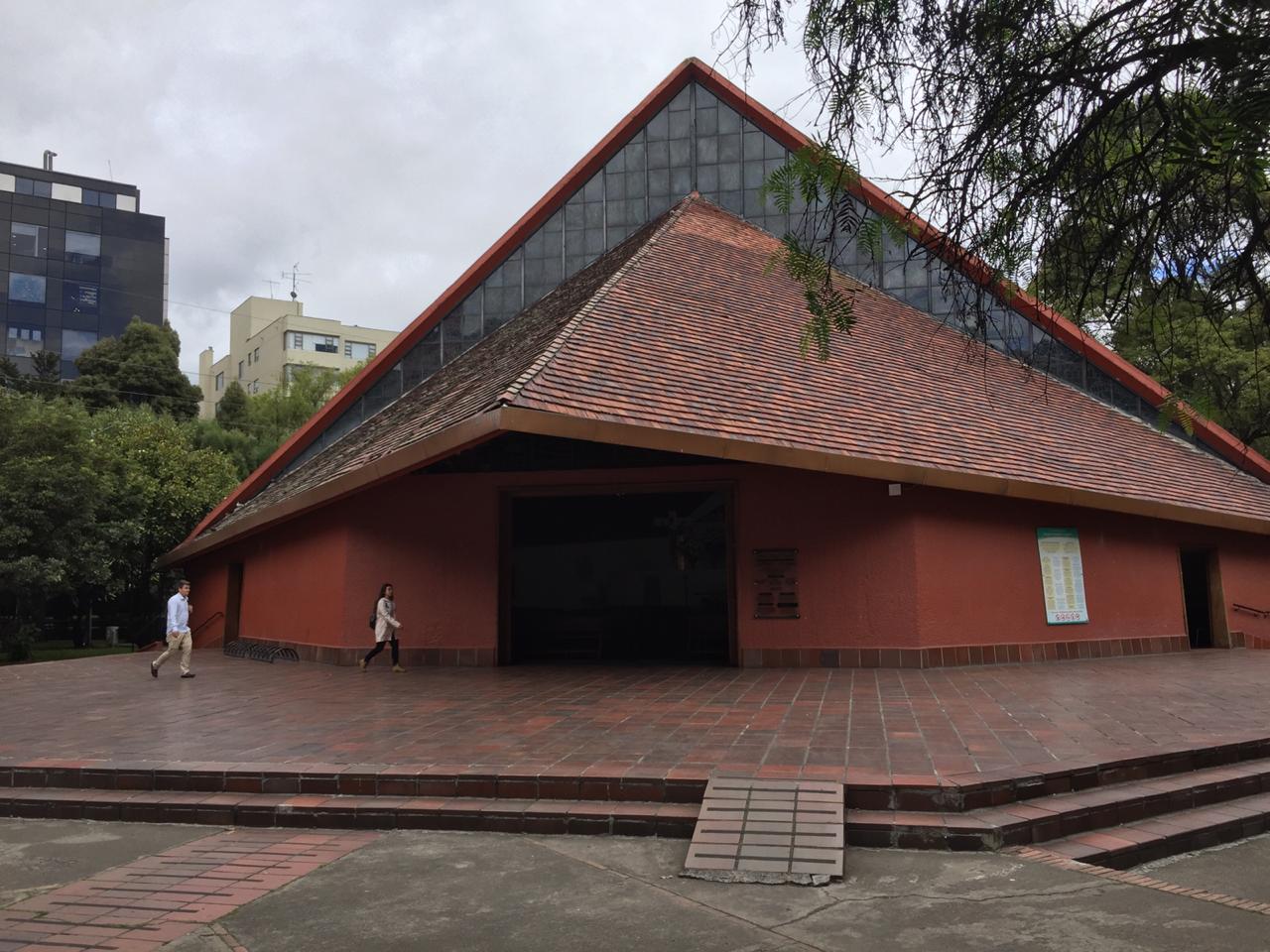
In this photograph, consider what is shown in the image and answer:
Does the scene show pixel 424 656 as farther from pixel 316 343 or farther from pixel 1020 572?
pixel 316 343

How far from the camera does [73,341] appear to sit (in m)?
55.7

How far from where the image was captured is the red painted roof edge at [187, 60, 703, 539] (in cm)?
1730

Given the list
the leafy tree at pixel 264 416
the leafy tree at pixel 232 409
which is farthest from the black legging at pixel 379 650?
the leafy tree at pixel 232 409

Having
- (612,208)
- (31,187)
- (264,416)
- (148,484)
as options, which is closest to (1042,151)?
(612,208)

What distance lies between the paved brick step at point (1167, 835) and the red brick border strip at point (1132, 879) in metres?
0.09

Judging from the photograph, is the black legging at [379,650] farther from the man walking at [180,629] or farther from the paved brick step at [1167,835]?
the paved brick step at [1167,835]

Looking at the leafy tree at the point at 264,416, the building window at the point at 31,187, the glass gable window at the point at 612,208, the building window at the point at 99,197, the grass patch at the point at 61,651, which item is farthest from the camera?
the building window at the point at 99,197

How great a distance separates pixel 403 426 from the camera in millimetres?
12266

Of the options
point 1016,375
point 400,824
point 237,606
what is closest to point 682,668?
point 400,824

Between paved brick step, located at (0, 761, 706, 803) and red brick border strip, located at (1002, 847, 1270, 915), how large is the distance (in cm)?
177

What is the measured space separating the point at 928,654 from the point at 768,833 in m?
6.80

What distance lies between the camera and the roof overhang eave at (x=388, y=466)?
29.2 feet

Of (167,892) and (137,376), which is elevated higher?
(137,376)

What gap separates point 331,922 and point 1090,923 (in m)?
3.09
